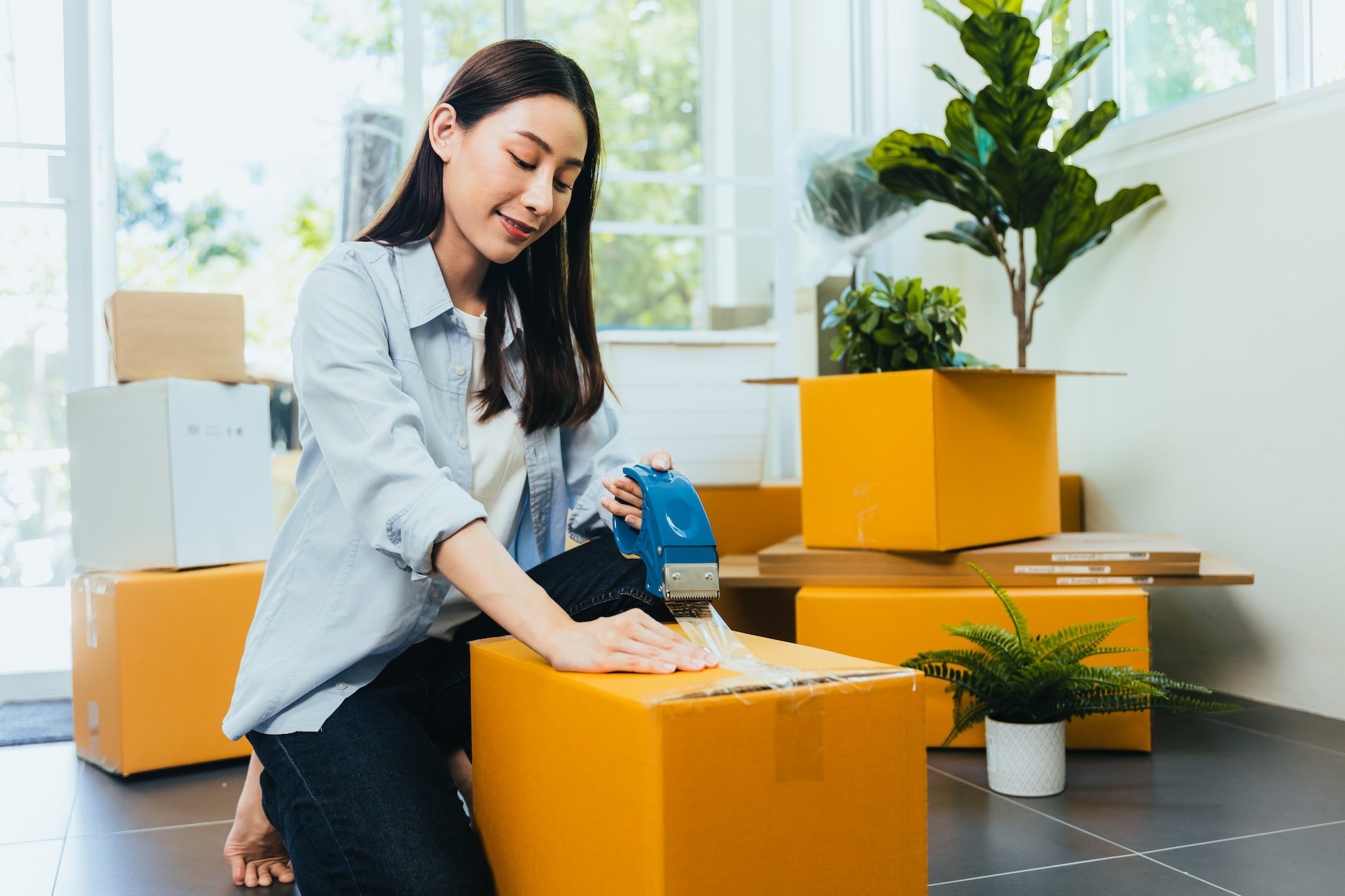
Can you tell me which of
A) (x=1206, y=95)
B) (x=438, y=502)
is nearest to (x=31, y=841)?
(x=438, y=502)

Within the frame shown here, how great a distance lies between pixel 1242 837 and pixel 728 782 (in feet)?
3.32

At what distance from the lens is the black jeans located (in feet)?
3.63

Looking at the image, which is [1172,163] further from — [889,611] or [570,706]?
[570,706]

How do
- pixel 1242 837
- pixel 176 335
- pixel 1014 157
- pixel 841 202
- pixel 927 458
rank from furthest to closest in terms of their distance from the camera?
pixel 841 202 < pixel 1014 157 < pixel 176 335 < pixel 927 458 < pixel 1242 837

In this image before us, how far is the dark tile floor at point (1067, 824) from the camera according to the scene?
139 centimetres

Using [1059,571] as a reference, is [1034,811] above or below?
below

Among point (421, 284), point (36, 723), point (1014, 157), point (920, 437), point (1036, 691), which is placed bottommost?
point (36, 723)

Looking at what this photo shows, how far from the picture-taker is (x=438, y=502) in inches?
42.3

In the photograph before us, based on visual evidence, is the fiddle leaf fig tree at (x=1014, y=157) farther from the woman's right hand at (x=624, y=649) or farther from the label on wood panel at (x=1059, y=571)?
the woman's right hand at (x=624, y=649)

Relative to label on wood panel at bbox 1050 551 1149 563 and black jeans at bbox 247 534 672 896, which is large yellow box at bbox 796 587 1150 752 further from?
black jeans at bbox 247 534 672 896

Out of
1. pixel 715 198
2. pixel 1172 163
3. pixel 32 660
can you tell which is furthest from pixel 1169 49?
pixel 32 660

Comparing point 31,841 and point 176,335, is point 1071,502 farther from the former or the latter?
point 31,841

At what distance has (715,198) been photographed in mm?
3441

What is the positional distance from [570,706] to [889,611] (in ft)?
3.71
